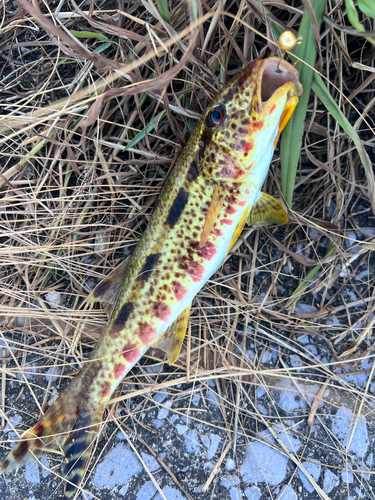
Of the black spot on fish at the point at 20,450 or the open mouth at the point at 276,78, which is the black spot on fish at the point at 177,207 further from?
the black spot on fish at the point at 20,450

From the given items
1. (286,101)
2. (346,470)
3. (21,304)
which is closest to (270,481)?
(346,470)

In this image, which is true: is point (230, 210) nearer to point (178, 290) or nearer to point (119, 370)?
point (178, 290)

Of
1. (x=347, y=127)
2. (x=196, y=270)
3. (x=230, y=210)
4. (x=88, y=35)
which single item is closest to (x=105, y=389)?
(x=196, y=270)

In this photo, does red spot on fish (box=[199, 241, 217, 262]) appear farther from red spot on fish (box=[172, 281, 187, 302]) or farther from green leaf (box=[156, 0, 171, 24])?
green leaf (box=[156, 0, 171, 24])

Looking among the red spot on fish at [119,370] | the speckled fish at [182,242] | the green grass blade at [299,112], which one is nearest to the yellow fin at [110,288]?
the speckled fish at [182,242]

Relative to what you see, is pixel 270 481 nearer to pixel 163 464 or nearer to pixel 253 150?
pixel 163 464

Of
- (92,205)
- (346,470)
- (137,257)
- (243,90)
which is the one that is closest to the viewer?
(243,90)

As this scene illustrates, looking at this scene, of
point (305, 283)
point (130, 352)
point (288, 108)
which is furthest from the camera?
point (305, 283)
